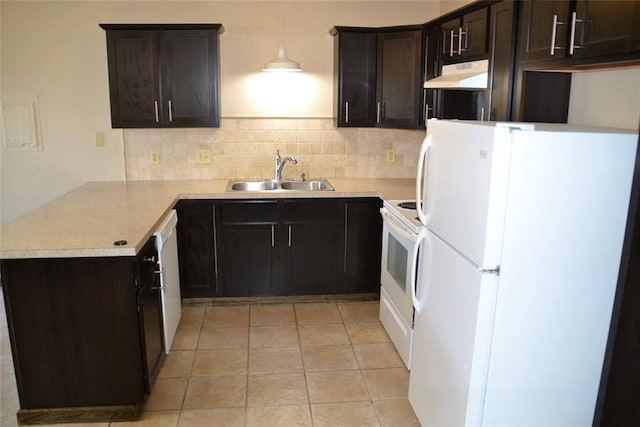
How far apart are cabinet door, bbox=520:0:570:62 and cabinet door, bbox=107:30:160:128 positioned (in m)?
2.66

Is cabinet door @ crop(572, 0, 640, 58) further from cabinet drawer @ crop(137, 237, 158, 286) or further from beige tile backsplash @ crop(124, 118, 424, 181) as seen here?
beige tile backsplash @ crop(124, 118, 424, 181)

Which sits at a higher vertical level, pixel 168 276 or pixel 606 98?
pixel 606 98

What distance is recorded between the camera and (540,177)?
174cm

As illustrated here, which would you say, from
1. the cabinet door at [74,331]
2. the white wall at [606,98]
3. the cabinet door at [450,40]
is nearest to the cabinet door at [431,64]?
the cabinet door at [450,40]

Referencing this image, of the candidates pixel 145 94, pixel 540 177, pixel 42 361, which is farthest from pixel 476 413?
pixel 145 94

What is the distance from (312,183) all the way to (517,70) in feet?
7.33

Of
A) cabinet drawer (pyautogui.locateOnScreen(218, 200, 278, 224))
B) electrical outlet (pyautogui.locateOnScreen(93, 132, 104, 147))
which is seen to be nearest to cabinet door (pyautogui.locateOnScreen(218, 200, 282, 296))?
cabinet drawer (pyautogui.locateOnScreen(218, 200, 278, 224))

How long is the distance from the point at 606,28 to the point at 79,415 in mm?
2892

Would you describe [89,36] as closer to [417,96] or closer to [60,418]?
[417,96]

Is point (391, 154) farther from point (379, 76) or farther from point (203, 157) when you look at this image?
point (203, 157)

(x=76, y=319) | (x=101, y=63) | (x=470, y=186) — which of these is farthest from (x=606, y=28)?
(x=101, y=63)

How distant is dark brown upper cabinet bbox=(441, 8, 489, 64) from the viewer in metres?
2.87

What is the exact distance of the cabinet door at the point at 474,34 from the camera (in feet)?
9.37

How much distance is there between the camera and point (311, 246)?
4027 mm
